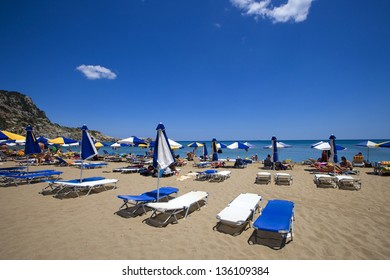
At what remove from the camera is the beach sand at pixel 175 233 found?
3.85 metres

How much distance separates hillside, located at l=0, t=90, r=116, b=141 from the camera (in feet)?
215

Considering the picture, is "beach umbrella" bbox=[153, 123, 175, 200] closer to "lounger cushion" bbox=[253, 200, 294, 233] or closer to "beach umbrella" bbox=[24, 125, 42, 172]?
"lounger cushion" bbox=[253, 200, 294, 233]

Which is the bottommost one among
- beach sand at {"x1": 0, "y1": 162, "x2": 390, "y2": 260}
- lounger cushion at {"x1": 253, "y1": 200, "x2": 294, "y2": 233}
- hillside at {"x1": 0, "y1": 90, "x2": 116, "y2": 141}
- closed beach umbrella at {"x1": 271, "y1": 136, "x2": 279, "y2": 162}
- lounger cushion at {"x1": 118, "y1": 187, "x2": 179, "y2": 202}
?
beach sand at {"x1": 0, "y1": 162, "x2": 390, "y2": 260}

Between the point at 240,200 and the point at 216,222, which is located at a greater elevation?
the point at 240,200

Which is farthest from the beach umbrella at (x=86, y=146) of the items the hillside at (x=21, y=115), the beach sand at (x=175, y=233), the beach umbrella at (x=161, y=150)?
the hillside at (x=21, y=115)

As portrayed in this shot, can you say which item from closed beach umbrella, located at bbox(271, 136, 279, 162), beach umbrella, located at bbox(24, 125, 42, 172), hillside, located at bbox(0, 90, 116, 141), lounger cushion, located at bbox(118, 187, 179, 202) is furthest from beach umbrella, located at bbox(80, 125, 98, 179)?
hillside, located at bbox(0, 90, 116, 141)

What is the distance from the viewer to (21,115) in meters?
74.2

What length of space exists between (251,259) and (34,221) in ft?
18.5

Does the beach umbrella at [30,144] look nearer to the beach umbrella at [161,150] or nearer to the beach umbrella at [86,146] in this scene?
the beach umbrella at [86,146]

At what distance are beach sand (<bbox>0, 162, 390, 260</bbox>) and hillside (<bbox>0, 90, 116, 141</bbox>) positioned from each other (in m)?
71.5

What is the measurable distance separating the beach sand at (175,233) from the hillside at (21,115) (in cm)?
7152
